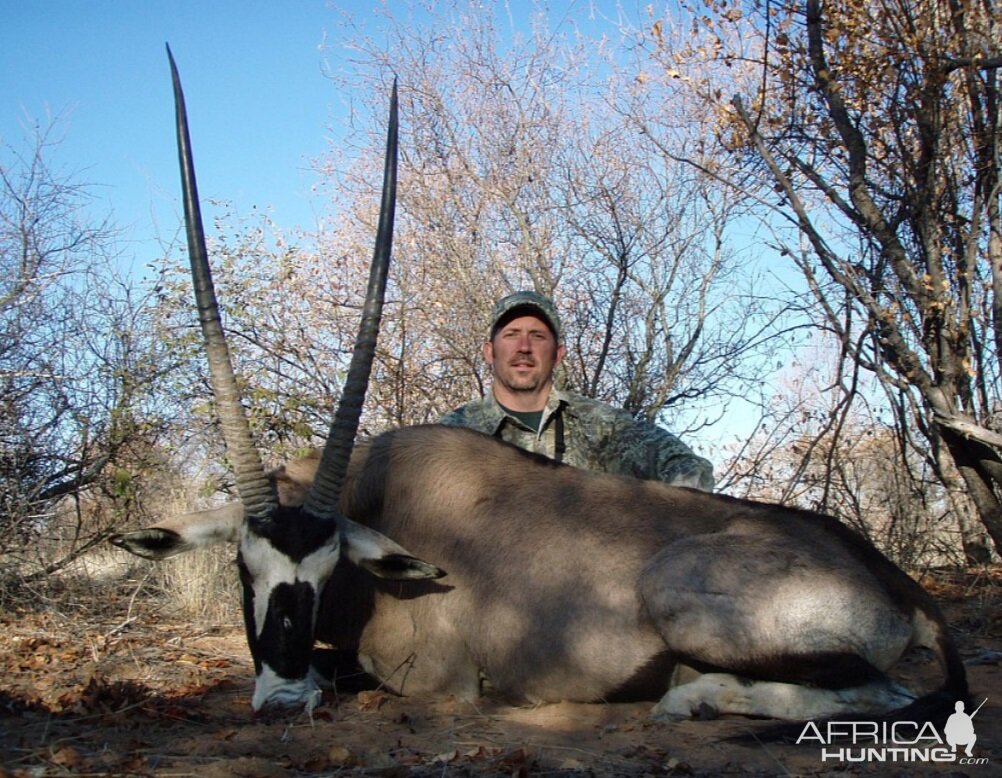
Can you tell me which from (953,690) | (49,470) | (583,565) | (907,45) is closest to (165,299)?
(49,470)

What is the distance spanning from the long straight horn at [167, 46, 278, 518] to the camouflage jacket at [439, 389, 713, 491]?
210 cm

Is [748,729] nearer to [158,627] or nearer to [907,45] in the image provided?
[158,627]

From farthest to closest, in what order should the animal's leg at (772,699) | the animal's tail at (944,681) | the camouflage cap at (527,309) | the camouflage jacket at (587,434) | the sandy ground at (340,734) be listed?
the camouflage cap at (527,309), the camouflage jacket at (587,434), the animal's leg at (772,699), the animal's tail at (944,681), the sandy ground at (340,734)

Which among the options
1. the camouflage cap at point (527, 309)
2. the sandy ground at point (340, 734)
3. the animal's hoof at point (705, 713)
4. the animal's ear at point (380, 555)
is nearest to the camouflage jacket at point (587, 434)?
the camouflage cap at point (527, 309)

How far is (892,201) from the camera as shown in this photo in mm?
8086

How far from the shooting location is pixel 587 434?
6801 mm

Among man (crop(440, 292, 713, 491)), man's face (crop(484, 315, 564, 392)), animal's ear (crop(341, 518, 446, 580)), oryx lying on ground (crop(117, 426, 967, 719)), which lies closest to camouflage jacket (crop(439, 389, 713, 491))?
man (crop(440, 292, 713, 491))

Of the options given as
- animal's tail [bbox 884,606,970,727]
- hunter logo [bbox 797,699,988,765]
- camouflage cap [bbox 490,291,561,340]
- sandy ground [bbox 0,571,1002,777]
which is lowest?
sandy ground [bbox 0,571,1002,777]

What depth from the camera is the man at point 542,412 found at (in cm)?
669

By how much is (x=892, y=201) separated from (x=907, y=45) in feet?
4.22

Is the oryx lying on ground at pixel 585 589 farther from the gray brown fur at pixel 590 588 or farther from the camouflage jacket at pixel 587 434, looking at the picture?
the camouflage jacket at pixel 587 434

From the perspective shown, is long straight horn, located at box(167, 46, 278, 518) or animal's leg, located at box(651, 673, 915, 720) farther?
long straight horn, located at box(167, 46, 278, 518)

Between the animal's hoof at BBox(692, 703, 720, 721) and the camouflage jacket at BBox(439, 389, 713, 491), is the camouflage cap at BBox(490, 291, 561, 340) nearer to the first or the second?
the camouflage jacket at BBox(439, 389, 713, 491)

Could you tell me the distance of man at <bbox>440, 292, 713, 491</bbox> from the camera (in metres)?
6.69
